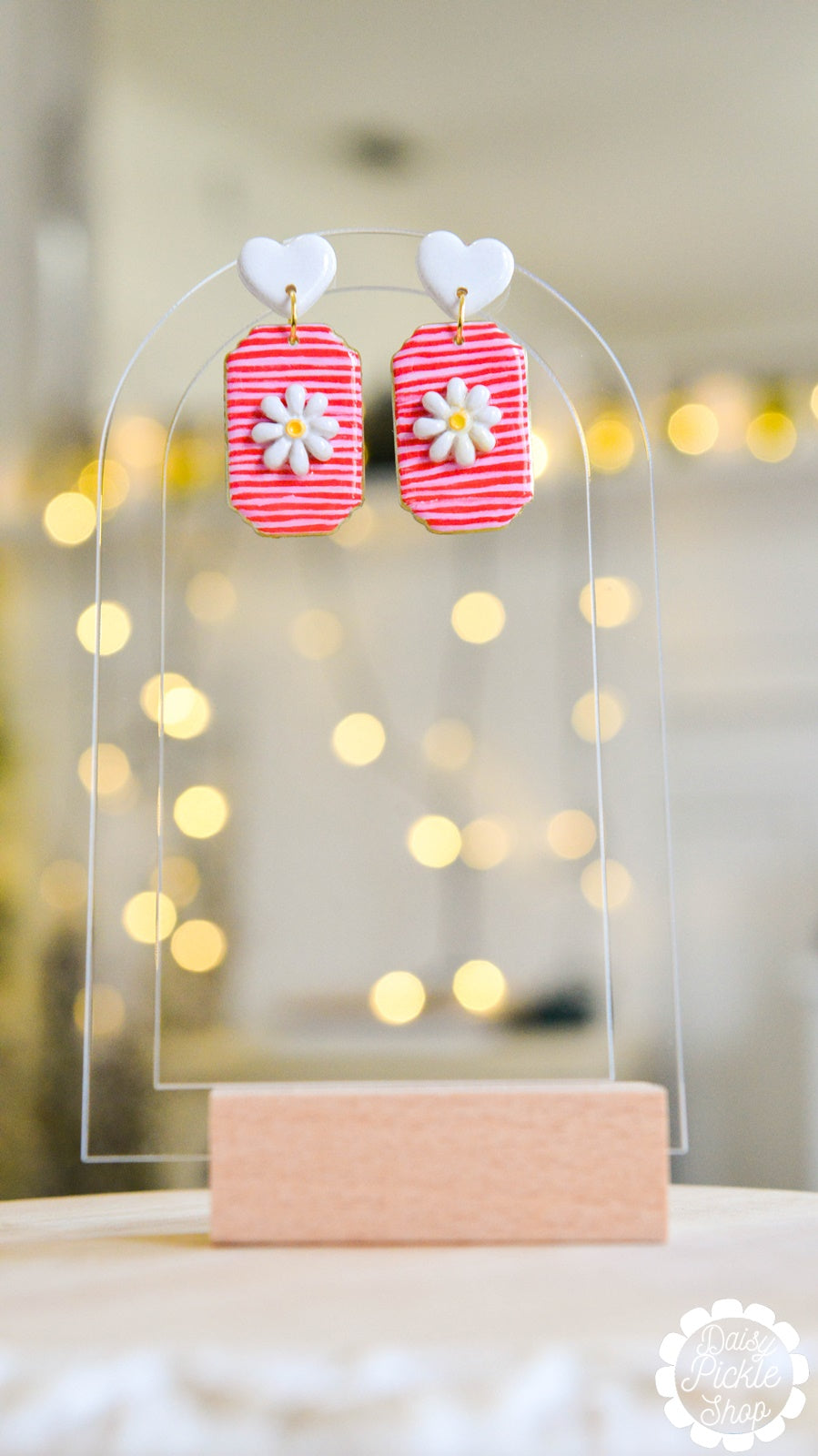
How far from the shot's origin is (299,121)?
1180 mm

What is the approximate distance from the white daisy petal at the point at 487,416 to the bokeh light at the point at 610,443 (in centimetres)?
33

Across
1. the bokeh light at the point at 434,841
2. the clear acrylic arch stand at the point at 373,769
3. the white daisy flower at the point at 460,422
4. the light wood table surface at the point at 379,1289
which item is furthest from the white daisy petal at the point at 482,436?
the light wood table surface at the point at 379,1289

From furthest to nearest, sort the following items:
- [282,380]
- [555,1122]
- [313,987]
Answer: [313,987], [282,380], [555,1122]

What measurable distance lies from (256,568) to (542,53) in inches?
22.4

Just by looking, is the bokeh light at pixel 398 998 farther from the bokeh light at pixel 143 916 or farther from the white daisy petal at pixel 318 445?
the white daisy petal at pixel 318 445

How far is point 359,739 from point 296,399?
1.27 feet

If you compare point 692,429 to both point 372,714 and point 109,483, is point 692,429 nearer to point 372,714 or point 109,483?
point 372,714

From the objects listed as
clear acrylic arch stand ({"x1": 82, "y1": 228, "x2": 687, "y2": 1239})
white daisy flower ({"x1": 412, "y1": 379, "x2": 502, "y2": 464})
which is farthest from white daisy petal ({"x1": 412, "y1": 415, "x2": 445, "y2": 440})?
clear acrylic arch stand ({"x1": 82, "y1": 228, "x2": 687, "y2": 1239})

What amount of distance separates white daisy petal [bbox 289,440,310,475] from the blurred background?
306 mm

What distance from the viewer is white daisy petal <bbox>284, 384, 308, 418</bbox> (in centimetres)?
84

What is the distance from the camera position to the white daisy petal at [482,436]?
834mm

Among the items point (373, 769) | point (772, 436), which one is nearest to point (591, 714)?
point (373, 769)

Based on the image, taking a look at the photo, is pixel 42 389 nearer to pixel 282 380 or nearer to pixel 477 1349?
pixel 282 380

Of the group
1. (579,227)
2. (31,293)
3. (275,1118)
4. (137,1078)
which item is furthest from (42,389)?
(275,1118)
